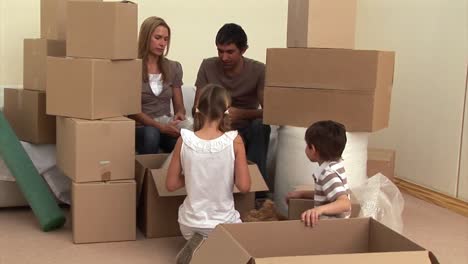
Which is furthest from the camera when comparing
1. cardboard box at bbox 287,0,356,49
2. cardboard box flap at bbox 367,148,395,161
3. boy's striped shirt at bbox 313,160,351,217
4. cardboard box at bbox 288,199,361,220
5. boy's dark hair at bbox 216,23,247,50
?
cardboard box flap at bbox 367,148,395,161

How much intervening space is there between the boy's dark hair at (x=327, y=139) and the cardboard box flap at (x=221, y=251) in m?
0.74

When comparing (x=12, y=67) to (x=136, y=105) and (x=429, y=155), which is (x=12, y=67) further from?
(x=429, y=155)

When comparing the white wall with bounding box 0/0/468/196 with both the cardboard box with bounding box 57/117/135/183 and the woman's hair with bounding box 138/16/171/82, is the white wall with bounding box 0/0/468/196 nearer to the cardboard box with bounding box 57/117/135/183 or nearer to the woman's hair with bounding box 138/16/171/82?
the woman's hair with bounding box 138/16/171/82

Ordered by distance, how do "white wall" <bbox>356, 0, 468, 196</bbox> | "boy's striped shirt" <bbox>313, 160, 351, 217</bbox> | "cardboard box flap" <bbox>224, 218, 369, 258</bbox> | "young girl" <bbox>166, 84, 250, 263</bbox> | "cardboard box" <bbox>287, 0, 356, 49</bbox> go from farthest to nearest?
"white wall" <bbox>356, 0, 468, 196</bbox> < "cardboard box" <bbox>287, 0, 356, 49</bbox> < "young girl" <bbox>166, 84, 250, 263</bbox> < "boy's striped shirt" <bbox>313, 160, 351, 217</bbox> < "cardboard box flap" <bbox>224, 218, 369, 258</bbox>

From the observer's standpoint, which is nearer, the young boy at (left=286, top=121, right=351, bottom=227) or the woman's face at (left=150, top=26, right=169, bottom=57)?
the young boy at (left=286, top=121, right=351, bottom=227)

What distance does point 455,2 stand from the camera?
12.1ft

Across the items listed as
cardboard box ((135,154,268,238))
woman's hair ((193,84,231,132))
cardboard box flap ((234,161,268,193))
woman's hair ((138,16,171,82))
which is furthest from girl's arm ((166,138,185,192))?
woman's hair ((138,16,171,82))

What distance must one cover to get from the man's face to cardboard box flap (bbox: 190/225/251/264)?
193 cm

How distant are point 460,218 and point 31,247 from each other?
7.13ft

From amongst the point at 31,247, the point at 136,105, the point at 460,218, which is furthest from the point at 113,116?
the point at 460,218

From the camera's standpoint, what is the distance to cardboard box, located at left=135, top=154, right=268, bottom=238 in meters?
2.94

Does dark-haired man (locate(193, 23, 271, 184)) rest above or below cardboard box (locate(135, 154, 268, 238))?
above

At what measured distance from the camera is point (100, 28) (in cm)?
286

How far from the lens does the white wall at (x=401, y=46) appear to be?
3.73 metres
